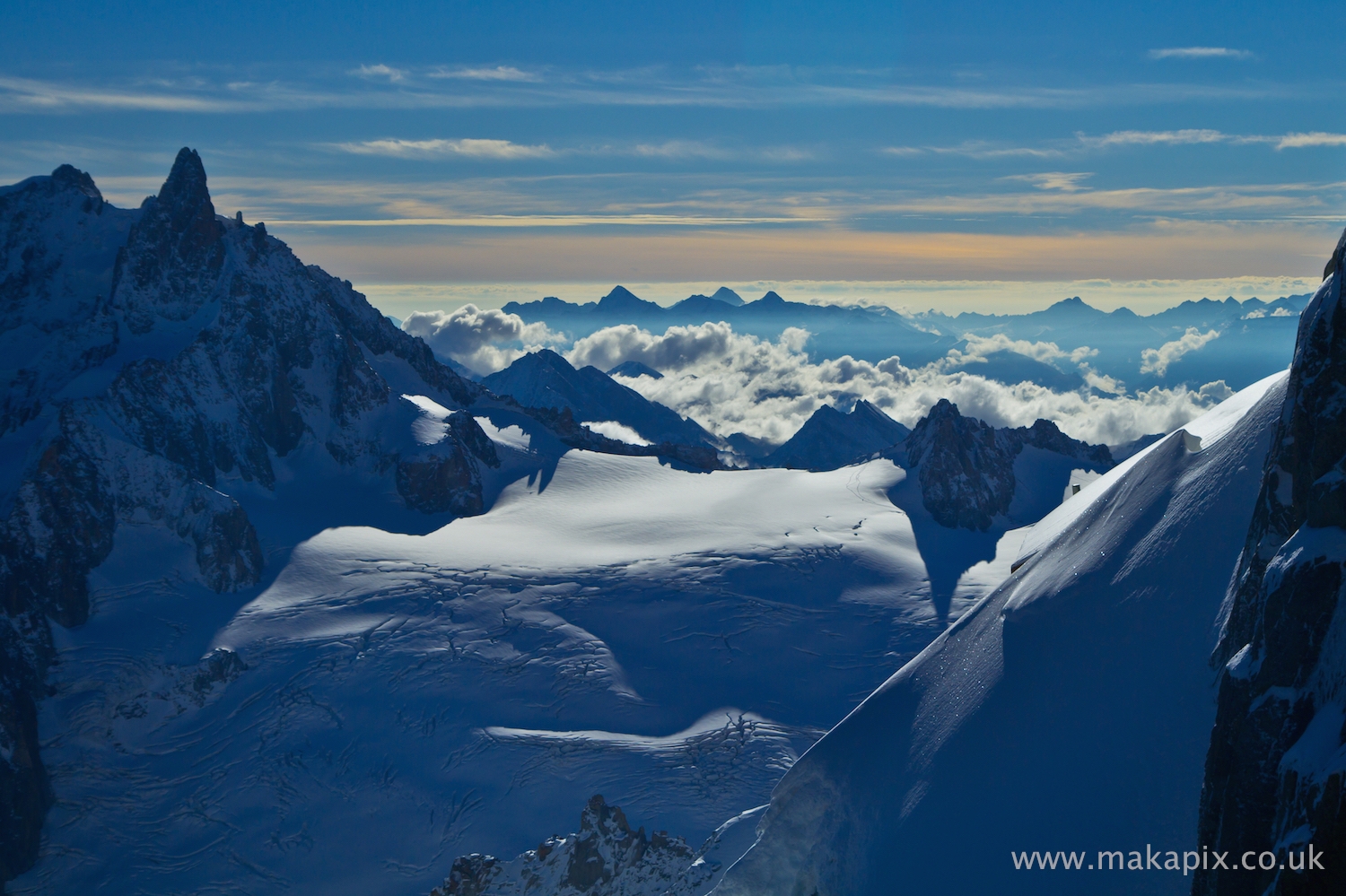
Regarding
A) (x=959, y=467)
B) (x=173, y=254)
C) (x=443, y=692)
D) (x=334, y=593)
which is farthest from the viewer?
(x=959, y=467)

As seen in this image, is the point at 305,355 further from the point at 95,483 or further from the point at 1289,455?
the point at 1289,455

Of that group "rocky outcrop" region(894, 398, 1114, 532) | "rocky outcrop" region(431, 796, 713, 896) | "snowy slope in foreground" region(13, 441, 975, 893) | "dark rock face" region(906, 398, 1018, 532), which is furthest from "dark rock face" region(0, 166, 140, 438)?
"dark rock face" region(906, 398, 1018, 532)

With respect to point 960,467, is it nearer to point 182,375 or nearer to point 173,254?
point 182,375

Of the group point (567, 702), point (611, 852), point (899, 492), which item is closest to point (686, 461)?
point (899, 492)

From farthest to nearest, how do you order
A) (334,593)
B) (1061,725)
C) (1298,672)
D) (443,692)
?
(334,593) < (443,692) < (1061,725) < (1298,672)

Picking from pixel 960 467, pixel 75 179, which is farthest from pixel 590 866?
pixel 75 179

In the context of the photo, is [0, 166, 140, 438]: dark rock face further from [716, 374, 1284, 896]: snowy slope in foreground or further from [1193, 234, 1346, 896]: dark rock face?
[1193, 234, 1346, 896]: dark rock face

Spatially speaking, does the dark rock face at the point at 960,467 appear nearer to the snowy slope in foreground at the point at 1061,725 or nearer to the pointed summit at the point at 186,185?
the pointed summit at the point at 186,185
